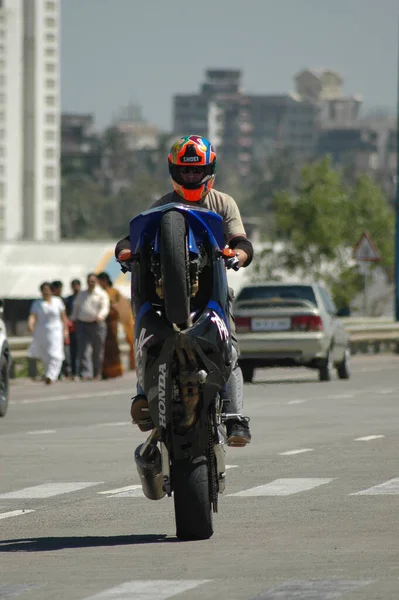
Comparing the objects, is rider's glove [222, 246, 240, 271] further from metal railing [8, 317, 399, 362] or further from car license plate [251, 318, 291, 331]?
metal railing [8, 317, 399, 362]

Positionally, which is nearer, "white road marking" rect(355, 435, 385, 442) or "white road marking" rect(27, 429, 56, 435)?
"white road marking" rect(355, 435, 385, 442)

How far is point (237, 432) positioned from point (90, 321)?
65.4 ft

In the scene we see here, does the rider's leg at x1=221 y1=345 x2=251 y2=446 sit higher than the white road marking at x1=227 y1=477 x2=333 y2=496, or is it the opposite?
the rider's leg at x1=221 y1=345 x2=251 y2=446

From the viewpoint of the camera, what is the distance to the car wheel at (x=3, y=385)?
21234 mm

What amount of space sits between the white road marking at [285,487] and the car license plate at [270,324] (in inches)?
630

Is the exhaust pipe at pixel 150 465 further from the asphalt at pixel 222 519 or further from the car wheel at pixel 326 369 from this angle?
the car wheel at pixel 326 369

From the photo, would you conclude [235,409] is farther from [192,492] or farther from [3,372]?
[3,372]

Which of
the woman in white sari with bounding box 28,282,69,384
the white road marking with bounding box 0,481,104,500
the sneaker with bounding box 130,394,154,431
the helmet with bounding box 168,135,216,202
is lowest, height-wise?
the woman in white sari with bounding box 28,282,69,384

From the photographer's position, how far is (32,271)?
59844mm

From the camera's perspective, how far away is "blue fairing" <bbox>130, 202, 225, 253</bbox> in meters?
9.46

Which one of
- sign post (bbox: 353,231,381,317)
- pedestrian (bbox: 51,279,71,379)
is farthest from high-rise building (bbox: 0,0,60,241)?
pedestrian (bbox: 51,279,71,379)

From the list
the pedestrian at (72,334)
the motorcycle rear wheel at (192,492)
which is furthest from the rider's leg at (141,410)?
the pedestrian at (72,334)

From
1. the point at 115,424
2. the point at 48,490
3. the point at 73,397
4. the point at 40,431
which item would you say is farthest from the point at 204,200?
the point at 73,397

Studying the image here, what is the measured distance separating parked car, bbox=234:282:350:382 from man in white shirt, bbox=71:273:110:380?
2099mm
